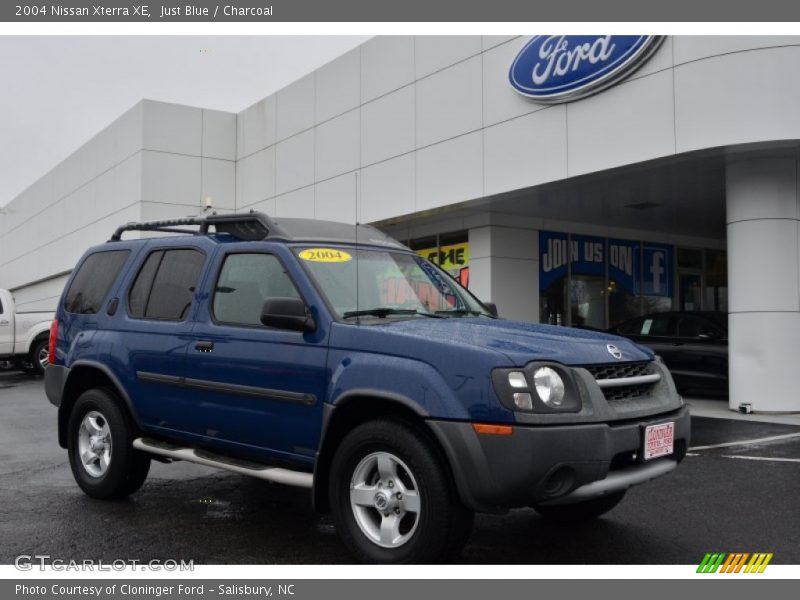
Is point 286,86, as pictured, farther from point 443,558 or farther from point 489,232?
point 443,558

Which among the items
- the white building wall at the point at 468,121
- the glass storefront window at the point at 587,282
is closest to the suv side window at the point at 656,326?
the white building wall at the point at 468,121

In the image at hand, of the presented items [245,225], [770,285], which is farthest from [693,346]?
[245,225]

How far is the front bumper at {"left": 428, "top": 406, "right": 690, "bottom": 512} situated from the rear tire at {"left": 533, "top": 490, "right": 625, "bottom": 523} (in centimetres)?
124

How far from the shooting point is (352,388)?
4141 mm

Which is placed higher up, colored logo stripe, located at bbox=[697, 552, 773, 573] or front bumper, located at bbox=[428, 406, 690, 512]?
front bumper, located at bbox=[428, 406, 690, 512]

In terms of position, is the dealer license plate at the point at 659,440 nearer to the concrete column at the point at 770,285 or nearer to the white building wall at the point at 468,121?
the white building wall at the point at 468,121

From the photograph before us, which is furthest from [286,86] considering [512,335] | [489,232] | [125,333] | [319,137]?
[512,335]

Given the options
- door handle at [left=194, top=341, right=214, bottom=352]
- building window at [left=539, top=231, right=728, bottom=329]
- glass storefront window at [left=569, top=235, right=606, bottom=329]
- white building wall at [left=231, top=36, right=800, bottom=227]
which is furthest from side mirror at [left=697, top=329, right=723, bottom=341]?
door handle at [left=194, top=341, right=214, bottom=352]

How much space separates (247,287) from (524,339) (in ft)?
6.34

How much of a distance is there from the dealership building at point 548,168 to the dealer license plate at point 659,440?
7703mm

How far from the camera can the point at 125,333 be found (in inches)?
224

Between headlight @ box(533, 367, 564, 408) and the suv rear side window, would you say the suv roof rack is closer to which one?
the suv rear side window

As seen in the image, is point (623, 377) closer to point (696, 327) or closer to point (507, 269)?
point (696, 327)

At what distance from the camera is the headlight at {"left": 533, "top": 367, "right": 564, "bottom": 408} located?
3.81 metres
